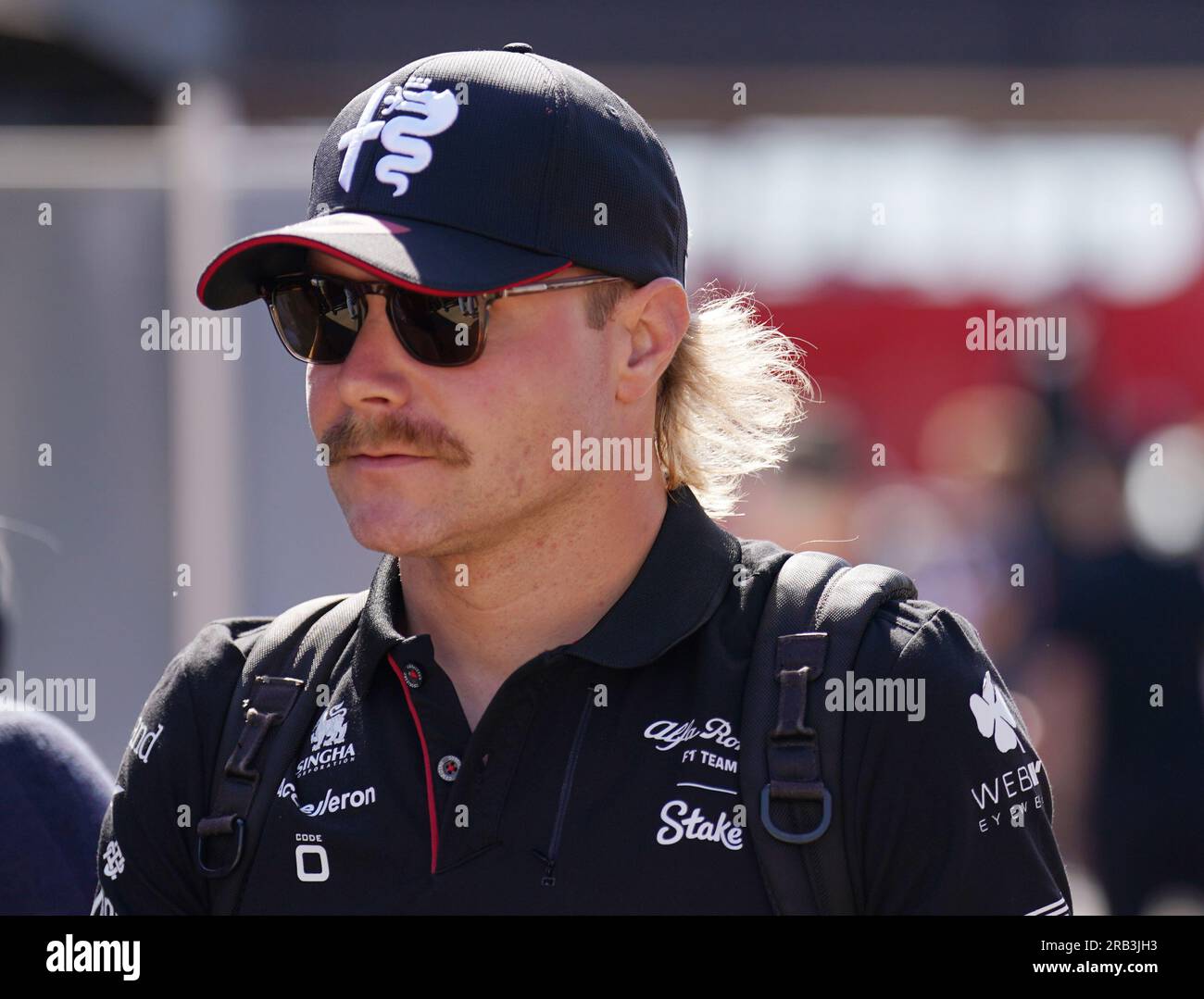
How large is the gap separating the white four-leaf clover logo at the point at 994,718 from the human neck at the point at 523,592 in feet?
1.72

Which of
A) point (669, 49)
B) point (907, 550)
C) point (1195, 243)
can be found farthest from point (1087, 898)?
point (669, 49)

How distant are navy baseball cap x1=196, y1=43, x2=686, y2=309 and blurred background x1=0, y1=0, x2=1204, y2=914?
3.07 metres

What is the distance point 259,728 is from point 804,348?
507cm

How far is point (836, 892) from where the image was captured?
5.66 feet

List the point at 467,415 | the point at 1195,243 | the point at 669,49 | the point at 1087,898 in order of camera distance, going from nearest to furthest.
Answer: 1. the point at 467,415
2. the point at 1087,898
3. the point at 669,49
4. the point at 1195,243

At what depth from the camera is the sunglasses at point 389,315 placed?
196 cm

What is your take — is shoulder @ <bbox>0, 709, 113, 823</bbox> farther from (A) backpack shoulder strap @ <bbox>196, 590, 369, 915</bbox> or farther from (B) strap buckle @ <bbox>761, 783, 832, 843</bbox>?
A: (B) strap buckle @ <bbox>761, 783, 832, 843</bbox>

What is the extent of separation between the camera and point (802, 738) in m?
1.78

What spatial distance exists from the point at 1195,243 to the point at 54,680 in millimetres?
5785

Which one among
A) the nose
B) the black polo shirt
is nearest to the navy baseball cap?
the nose

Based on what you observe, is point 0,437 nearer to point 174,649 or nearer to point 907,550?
point 174,649

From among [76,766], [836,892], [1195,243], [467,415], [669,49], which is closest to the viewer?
[836,892]

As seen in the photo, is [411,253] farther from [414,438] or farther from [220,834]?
[220,834]
